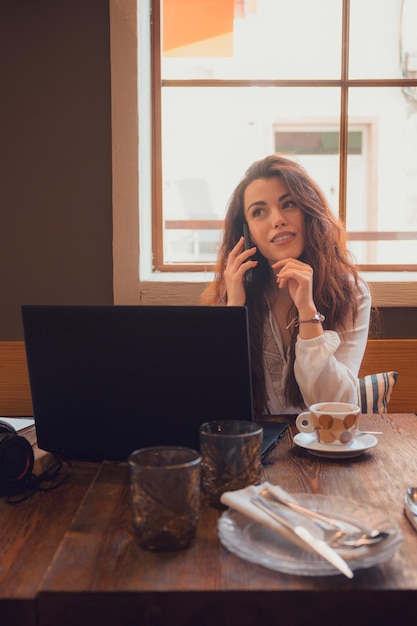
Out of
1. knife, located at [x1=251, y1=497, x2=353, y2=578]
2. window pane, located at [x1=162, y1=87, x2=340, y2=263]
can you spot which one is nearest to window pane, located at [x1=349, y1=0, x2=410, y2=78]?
window pane, located at [x1=162, y1=87, x2=340, y2=263]

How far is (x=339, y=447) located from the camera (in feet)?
3.52

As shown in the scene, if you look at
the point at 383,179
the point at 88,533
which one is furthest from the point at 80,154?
the point at 88,533

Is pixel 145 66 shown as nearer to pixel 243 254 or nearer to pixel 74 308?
pixel 243 254

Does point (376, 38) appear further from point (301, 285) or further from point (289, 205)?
point (301, 285)

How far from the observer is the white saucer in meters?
1.05

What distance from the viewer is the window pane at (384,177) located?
2.40 m

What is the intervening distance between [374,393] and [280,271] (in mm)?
483

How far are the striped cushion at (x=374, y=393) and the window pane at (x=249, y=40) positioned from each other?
1192 millimetres

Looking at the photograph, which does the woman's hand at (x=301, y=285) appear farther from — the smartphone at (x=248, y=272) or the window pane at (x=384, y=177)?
the window pane at (x=384, y=177)

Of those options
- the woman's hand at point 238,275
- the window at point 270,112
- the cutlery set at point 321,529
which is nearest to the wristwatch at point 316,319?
the woman's hand at point 238,275

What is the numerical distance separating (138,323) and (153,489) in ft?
0.94

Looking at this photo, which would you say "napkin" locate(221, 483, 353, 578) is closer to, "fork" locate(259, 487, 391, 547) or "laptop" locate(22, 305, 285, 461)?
"fork" locate(259, 487, 391, 547)

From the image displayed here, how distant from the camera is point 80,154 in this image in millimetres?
2246

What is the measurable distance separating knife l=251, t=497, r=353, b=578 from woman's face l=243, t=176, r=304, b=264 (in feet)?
3.96
